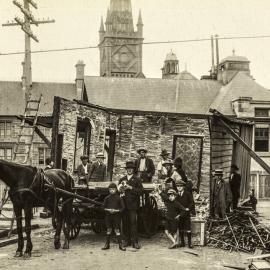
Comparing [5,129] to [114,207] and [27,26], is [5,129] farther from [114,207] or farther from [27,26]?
[114,207]

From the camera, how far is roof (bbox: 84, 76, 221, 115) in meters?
40.5

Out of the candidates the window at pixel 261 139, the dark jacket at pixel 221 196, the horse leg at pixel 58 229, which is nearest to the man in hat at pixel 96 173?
the horse leg at pixel 58 229

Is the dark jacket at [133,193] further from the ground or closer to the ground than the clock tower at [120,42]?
closer to the ground

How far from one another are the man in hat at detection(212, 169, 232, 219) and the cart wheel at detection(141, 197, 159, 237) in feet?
8.03

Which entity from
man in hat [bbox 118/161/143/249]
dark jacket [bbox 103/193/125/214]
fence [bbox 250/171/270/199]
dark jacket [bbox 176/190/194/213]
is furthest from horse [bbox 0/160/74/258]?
fence [bbox 250/171/270/199]

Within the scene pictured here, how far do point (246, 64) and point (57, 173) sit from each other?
3699 cm

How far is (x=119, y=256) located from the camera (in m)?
10.8

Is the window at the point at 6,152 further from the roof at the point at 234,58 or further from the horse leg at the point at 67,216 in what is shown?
the horse leg at the point at 67,216

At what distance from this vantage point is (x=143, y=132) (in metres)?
16.5

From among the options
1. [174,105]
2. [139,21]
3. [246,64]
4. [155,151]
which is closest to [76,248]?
[155,151]

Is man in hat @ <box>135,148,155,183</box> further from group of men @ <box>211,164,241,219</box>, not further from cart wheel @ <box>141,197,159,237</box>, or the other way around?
group of men @ <box>211,164,241,219</box>

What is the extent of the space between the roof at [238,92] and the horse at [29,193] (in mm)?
27205

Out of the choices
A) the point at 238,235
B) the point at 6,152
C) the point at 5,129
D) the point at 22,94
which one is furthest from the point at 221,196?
the point at 22,94

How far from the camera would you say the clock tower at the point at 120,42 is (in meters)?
94.2
